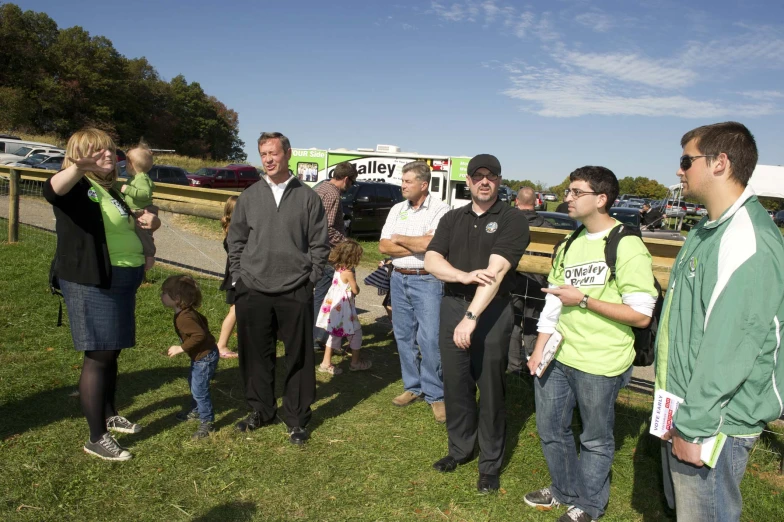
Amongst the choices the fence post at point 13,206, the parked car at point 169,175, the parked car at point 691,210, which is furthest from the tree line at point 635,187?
the fence post at point 13,206

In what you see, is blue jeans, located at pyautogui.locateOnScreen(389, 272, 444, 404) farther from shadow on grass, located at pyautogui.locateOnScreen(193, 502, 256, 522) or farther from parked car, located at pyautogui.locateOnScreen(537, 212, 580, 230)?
parked car, located at pyautogui.locateOnScreen(537, 212, 580, 230)

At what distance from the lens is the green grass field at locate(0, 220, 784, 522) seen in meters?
3.27

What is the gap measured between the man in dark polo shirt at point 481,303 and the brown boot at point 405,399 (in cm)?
113

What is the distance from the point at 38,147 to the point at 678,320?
93.1 ft

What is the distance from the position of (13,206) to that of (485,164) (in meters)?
9.14

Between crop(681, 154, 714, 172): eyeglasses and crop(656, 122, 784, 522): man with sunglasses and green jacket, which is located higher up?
crop(681, 154, 714, 172): eyeglasses

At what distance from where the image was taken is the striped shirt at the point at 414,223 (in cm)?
468

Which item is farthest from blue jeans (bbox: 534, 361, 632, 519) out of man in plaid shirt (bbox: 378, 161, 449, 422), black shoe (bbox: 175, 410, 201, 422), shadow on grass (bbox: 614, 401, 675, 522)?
black shoe (bbox: 175, 410, 201, 422)

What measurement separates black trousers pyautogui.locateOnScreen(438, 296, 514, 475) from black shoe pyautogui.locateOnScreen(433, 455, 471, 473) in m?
0.25

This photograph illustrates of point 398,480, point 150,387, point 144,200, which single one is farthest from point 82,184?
point 398,480

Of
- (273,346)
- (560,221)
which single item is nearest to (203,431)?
(273,346)

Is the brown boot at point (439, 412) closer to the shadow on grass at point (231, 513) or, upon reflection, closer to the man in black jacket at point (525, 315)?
the man in black jacket at point (525, 315)

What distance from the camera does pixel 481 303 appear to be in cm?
338

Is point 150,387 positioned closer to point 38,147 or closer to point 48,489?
point 48,489
